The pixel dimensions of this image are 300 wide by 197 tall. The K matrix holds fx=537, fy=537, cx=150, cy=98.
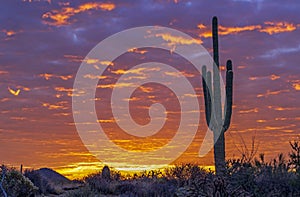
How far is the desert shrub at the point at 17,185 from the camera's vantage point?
17.5 m

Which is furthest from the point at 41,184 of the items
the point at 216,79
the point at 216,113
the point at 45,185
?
the point at 216,79

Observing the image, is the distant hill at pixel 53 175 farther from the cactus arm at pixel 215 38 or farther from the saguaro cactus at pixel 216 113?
the cactus arm at pixel 215 38

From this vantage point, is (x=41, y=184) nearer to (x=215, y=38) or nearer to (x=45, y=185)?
(x=45, y=185)

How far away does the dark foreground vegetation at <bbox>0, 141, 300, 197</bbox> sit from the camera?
13422 mm

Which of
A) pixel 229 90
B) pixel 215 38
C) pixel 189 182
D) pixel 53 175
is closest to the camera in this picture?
pixel 189 182

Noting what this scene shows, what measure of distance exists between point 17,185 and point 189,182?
19.0ft

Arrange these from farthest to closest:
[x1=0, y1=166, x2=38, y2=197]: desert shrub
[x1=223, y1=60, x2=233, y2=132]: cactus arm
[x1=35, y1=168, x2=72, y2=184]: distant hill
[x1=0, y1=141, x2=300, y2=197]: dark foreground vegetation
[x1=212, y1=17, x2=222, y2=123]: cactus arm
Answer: [x1=35, y1=168, x2=72, y2=184]: distant hill → [x1=212, y1=17, x2=222, y2=123]: cactus arm → [x1=223, y1=60, x2=233, y2=132]: cactus arm → [x1=0, y1=166, x2=38, y2=197]: desert shrub → [x1=0, y1=141, x2=300, y2=197]: dark foreground vegetation

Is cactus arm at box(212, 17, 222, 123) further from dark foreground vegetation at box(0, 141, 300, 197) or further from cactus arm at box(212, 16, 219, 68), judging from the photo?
dark foreground vegetation at box(0, 141, 300, 197)

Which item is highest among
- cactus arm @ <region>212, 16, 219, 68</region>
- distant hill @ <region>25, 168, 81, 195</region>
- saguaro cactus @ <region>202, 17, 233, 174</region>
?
cactus arm @ <region>212, 16, 219, 68</region>

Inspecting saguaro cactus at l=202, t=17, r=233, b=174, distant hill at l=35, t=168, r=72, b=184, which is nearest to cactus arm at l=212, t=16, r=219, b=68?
saguaro cactus at l=202, t=17, r=233, b=174

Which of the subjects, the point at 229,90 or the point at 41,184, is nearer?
the point at 229,90

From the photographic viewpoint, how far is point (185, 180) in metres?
18.4

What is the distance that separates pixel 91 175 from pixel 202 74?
6361mm

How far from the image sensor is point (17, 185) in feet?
58.2
